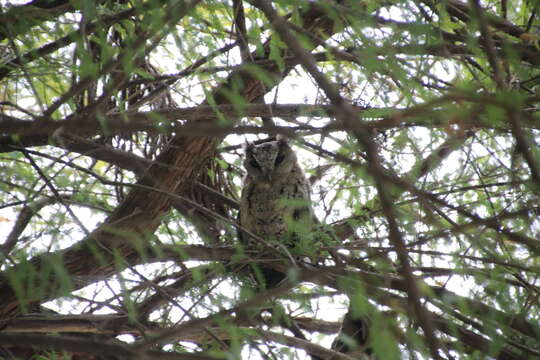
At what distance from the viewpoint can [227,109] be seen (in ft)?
7.47

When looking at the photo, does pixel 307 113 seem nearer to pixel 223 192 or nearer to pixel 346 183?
pixel 346 183

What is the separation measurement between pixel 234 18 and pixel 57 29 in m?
0.68

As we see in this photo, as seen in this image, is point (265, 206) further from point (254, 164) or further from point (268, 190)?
point (254, 164)

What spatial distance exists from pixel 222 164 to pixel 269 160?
31 cm

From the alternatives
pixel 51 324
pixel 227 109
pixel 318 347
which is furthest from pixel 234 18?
pixel 51 324

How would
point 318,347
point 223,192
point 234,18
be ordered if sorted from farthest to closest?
point 223,192
point 318,347
point 234,18

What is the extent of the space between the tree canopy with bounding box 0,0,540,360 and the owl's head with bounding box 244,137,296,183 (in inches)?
11.7

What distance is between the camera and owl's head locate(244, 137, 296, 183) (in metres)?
3.62

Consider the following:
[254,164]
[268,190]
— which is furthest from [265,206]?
[254,164]

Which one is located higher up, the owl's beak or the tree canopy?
the owl's beak

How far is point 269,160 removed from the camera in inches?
143

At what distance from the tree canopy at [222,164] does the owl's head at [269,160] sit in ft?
0.97

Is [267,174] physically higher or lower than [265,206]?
higher

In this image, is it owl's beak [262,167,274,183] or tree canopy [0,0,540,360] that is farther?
owl's beak [262,167,274,183]
